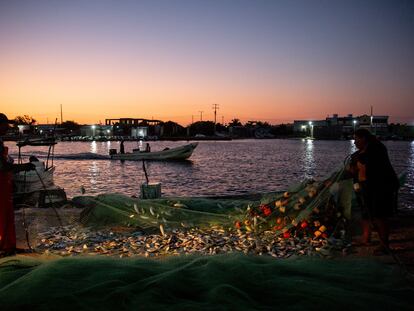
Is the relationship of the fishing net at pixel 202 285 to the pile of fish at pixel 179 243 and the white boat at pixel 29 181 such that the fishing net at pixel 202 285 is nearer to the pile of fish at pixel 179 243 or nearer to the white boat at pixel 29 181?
the pile of fish at pixel 179 243

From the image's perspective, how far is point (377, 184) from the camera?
5.18 m

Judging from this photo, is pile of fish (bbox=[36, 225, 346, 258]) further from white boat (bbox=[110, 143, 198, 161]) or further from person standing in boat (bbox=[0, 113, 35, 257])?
white boat (bbox=[110, 143, 198, 161])

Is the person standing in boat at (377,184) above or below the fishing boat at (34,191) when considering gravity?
above

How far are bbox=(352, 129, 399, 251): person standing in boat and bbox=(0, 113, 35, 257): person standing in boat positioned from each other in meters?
4.88

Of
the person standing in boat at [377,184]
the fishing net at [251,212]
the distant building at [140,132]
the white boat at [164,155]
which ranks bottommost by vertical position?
the white boat at [164,155]

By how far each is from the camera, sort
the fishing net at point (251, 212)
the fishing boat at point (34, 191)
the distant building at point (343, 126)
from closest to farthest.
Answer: the fishing net at point (251, 212) < the fishing boat at point (34, 191) < the distant building at point (343, 126)

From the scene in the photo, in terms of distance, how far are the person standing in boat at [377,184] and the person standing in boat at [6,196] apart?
4876 millimetres

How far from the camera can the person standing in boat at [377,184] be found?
16.9 ft

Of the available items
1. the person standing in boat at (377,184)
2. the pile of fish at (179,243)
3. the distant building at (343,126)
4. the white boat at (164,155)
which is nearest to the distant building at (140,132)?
the distant building at (343,126)

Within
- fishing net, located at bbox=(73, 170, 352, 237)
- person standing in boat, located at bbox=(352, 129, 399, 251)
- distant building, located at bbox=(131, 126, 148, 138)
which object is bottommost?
fishing net, located at bbox=(73, 170, 352, 237)

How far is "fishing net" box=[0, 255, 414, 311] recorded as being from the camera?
3061 millimetres

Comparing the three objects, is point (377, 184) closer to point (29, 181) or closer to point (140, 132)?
point (29, 181)

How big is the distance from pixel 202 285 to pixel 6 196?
10.7ft

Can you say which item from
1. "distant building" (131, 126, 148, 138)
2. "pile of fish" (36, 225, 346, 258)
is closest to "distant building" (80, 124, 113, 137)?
"distant building" (131, 126, 148, 138)
